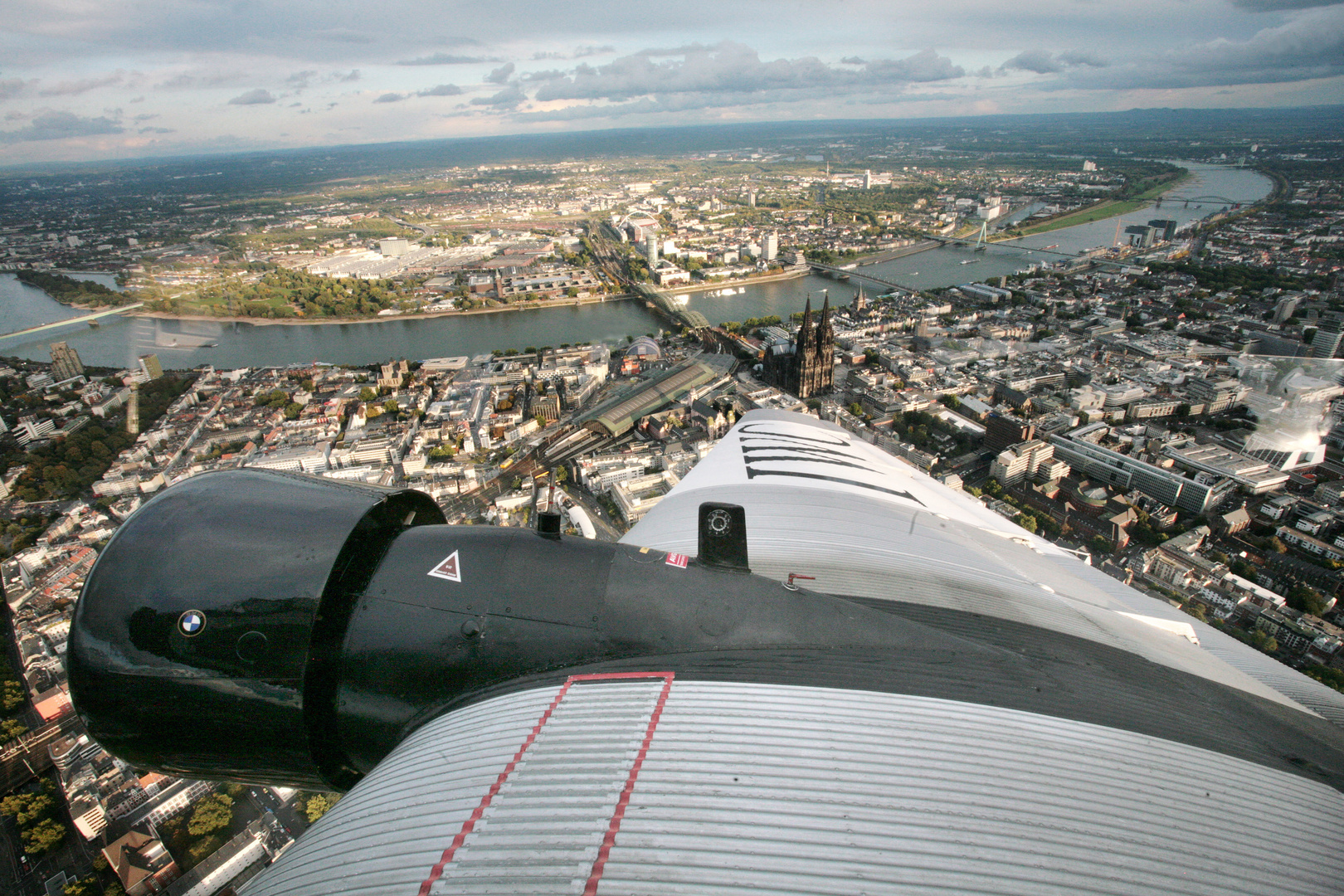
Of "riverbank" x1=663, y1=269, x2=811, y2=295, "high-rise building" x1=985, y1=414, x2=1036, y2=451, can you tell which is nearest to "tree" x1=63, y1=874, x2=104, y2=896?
"high-rise building" x1=985, y1=414, x2=1036, y2=451

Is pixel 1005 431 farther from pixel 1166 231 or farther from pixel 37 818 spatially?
pixel 1166 231

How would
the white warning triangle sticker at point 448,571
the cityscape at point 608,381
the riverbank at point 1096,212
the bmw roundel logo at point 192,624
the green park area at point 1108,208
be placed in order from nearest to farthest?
1. the bmw roundel logo at point 192,624
2. the white warning triangle sticker at point 448,571
3. the cityscape at point 608,381
4. the riverbank at point 1096,212
5. the green park area at point 1108,208

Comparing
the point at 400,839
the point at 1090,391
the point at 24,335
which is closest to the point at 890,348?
the point at 1090,391

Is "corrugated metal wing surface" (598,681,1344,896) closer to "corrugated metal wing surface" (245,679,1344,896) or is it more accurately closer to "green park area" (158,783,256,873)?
"corrugated metal wing surface" (245,679,1344,896)

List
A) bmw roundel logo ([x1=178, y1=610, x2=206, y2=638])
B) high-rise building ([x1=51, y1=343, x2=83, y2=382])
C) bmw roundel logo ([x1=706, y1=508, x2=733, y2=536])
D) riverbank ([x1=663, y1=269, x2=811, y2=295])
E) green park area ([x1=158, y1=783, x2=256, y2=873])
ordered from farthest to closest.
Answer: riverbank ([x1=663, y1=269, x2=811, y2=295]), high-rise building ([x1=51, y1=343, x2=83, y2=382]), green park area ([x1=158, y1=783, x2=256, y2=873]), bmw roundel logo ([x1=706, y1=508, x2=733, y2=536]), bmw roundel logo ([x1=178, y1=610, x2=206, y2=638])

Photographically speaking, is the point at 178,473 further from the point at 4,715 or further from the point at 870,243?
the point at 870,243

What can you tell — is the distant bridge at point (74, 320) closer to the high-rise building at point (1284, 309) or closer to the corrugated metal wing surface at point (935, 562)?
the corrugated metal wing surface at point (935, 562)

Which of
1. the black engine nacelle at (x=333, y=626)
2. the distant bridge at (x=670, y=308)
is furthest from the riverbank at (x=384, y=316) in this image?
→ the black engine nacelle at (x=333, y=626)
